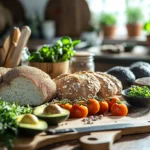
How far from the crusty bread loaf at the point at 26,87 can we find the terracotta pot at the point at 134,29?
2.67m

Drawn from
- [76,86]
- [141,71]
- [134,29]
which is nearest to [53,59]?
[76,86]

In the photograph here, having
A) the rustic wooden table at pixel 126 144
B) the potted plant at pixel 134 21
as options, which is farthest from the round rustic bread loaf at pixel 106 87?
the potted plant at pixel 134 21

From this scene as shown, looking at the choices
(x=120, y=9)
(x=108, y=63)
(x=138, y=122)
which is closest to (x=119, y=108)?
(x=138, y=122)

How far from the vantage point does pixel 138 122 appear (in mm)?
1566

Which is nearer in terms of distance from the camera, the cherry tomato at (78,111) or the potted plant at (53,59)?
the cherry tomato at (78,111)

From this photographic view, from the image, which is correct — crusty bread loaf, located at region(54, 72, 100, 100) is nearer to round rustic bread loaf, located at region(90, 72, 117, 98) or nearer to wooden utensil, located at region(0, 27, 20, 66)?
round rustic bread loaf, located at region(90, 72, 117, 98)

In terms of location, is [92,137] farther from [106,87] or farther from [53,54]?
[53,54]

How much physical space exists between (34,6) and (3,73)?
9.20 feet

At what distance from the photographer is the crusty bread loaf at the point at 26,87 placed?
1.74 m

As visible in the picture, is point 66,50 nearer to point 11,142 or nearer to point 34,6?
point 11,142

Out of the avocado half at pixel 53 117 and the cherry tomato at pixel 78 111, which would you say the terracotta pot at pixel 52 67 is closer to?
the cherry tomato at pixel 78 111

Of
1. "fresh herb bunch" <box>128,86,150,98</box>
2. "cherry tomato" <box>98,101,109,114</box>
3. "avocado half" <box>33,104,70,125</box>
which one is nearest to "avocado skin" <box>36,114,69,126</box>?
"avocado half" <box>33,104,70,125</box>

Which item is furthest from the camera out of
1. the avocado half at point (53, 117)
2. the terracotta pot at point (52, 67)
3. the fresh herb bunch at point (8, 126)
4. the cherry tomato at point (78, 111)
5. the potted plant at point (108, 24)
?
the potted plant at point (108, 24)

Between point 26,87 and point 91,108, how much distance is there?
0.96 feet
